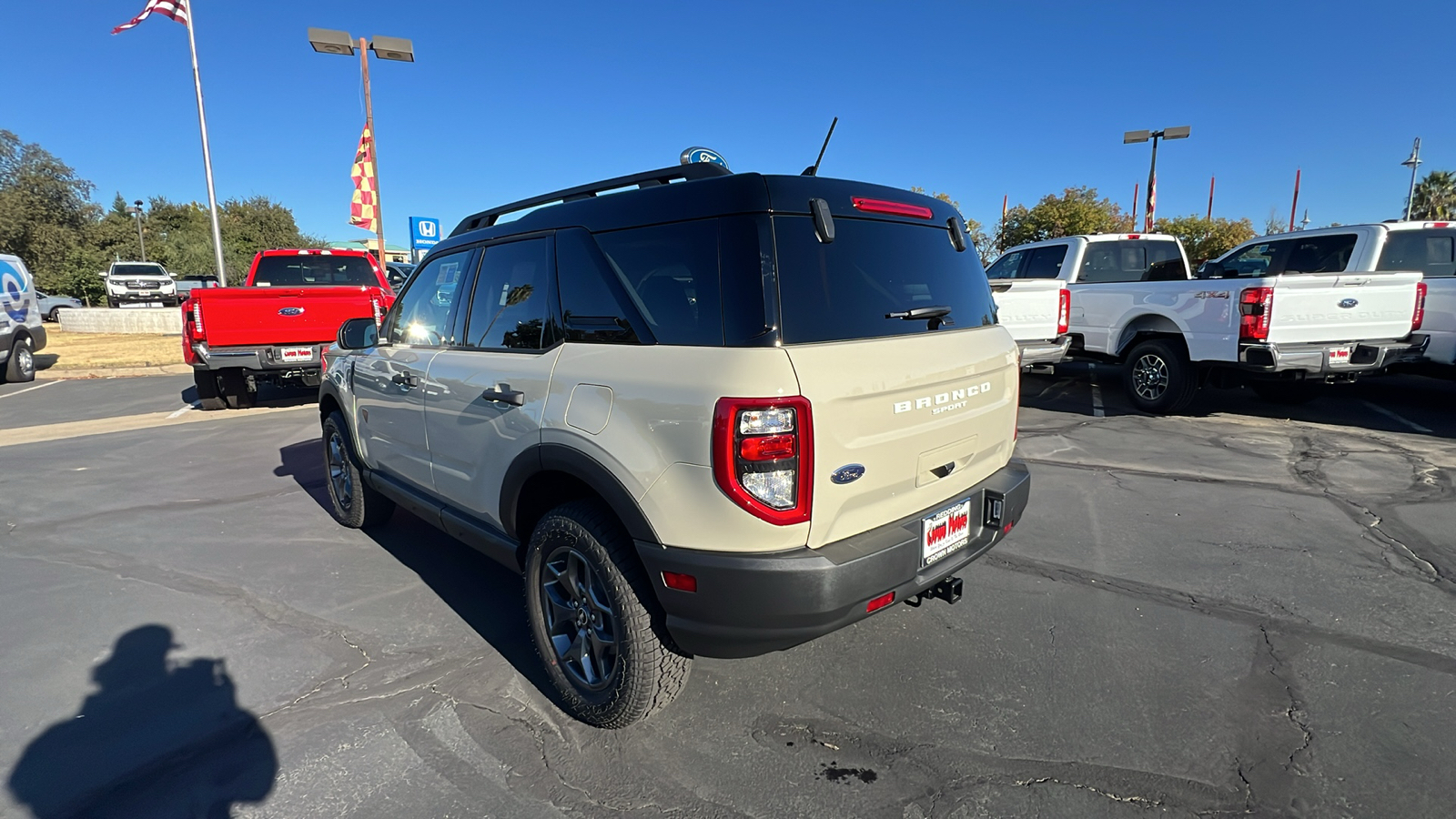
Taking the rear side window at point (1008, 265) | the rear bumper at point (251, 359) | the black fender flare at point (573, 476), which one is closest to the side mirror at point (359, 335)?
the black fender flare at point (573, 476)

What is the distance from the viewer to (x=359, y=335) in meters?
4.33

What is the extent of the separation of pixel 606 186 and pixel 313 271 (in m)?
10.3

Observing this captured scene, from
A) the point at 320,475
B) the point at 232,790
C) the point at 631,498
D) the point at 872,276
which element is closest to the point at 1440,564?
the point at 872,276

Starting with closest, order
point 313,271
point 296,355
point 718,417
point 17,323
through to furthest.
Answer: point 718,417
point 296,355
point 313,271
point 17,323

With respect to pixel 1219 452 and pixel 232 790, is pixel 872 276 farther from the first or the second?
pixel 1219 452

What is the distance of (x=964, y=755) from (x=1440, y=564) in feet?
11.4

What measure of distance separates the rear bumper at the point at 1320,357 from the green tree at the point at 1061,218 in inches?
755

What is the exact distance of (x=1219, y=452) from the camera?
659 centimetres

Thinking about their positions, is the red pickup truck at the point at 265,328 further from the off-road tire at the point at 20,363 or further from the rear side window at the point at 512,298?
the rear side window at the point at 512,298

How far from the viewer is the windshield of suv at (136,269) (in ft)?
87.3

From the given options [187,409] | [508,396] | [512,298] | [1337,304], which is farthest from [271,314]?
[1337,304]

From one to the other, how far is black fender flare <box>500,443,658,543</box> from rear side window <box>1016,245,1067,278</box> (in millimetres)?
9183

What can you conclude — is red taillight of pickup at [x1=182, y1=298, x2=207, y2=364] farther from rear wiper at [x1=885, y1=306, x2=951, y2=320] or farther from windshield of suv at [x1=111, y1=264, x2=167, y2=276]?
windshield of suv at [x1=111, y1=264, x2=167, y2=276]

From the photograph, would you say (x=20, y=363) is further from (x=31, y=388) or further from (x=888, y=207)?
(x=888, y=207)
